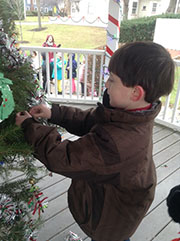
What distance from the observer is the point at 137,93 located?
0.76 meters

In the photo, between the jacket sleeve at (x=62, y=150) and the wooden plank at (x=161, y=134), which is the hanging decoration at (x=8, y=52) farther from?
the wooden plank at (x=161, y=134)

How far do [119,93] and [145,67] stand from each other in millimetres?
130

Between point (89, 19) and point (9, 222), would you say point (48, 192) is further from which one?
point (89, 19)

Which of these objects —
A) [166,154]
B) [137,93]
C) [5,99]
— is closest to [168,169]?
[166,154]

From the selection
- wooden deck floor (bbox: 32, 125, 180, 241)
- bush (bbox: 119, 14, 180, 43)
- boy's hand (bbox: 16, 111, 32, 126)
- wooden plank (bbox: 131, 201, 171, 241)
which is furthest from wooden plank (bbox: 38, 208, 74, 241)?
bush (bbox: 119, 14, 180, 43)

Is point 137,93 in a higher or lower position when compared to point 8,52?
lower

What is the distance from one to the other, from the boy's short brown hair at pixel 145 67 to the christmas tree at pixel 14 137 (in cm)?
33

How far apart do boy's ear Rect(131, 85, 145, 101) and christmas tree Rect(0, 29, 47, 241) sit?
0.37 metres

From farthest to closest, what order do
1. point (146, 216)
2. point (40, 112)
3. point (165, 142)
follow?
point (165, 142)
point (146, 216)
point (40, 112)

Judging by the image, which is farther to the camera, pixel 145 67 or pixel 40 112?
pixel 40 112

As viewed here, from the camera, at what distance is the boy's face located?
77 centimetres

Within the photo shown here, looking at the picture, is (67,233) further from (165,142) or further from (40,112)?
(165,142)

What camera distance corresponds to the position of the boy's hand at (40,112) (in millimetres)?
820

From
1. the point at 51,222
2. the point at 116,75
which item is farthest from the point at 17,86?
the point at 51,222
